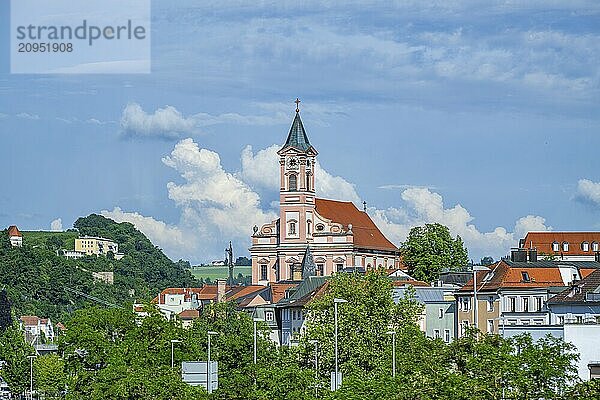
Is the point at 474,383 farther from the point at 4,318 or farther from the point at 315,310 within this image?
the point at 4,318

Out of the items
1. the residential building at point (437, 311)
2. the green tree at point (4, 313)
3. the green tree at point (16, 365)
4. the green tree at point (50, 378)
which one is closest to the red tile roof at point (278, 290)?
the green tree at point (4, 313)

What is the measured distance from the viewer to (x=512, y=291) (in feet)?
331

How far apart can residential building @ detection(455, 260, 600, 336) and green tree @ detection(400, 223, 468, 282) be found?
162 ft

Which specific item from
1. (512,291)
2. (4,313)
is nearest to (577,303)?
(512,291)

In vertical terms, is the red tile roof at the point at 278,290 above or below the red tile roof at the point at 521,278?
above

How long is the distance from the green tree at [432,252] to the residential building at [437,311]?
3528cm

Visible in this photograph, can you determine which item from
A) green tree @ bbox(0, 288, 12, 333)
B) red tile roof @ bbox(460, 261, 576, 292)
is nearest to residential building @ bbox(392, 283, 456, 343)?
red tile roof @ bbox(460, 261, 576, 292)

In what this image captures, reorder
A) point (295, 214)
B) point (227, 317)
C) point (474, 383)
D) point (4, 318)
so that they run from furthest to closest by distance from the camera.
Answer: point (295, 214), point (4, 318), point (227, 317), point (474, 383)

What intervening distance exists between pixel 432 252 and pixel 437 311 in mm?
40259

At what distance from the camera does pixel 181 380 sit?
61.8 meters

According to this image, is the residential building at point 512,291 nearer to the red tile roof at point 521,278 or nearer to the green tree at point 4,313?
the red tile roof at point 521,278

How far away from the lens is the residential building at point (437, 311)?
4569 inches

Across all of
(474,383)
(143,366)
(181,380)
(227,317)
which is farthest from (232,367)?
(227,317)

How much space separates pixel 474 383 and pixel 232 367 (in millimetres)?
32621
